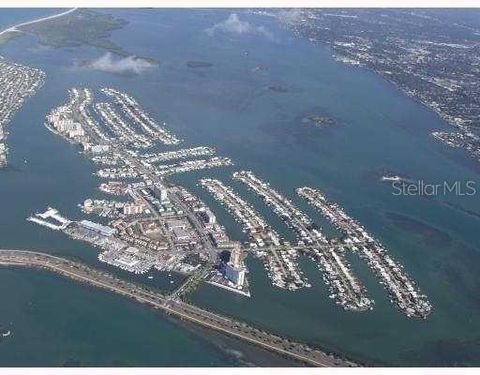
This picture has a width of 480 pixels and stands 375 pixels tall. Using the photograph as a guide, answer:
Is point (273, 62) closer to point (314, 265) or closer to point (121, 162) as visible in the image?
point (121, 162)

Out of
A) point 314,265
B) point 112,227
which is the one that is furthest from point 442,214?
point 112,227

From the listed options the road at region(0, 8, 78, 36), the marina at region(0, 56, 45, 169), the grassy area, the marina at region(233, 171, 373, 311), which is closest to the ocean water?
the marina at region(233, 171, 373, 311)

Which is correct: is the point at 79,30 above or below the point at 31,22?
below

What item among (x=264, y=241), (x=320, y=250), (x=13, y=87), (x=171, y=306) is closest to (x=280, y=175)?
(x=264, y=241)

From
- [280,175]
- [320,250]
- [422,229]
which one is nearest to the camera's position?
[320,250]

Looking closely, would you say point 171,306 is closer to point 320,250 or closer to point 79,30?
point 320,250

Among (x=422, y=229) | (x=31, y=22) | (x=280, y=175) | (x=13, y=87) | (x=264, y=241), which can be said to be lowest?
(x=422, y=229)

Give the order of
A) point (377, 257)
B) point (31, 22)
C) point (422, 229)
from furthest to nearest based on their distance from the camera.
Answer: point (31, 22) < point (422, 229) < point (377, 257)

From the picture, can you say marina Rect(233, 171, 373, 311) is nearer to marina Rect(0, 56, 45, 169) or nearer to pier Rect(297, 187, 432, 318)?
pier Rect(297, 187, 432, 318)
